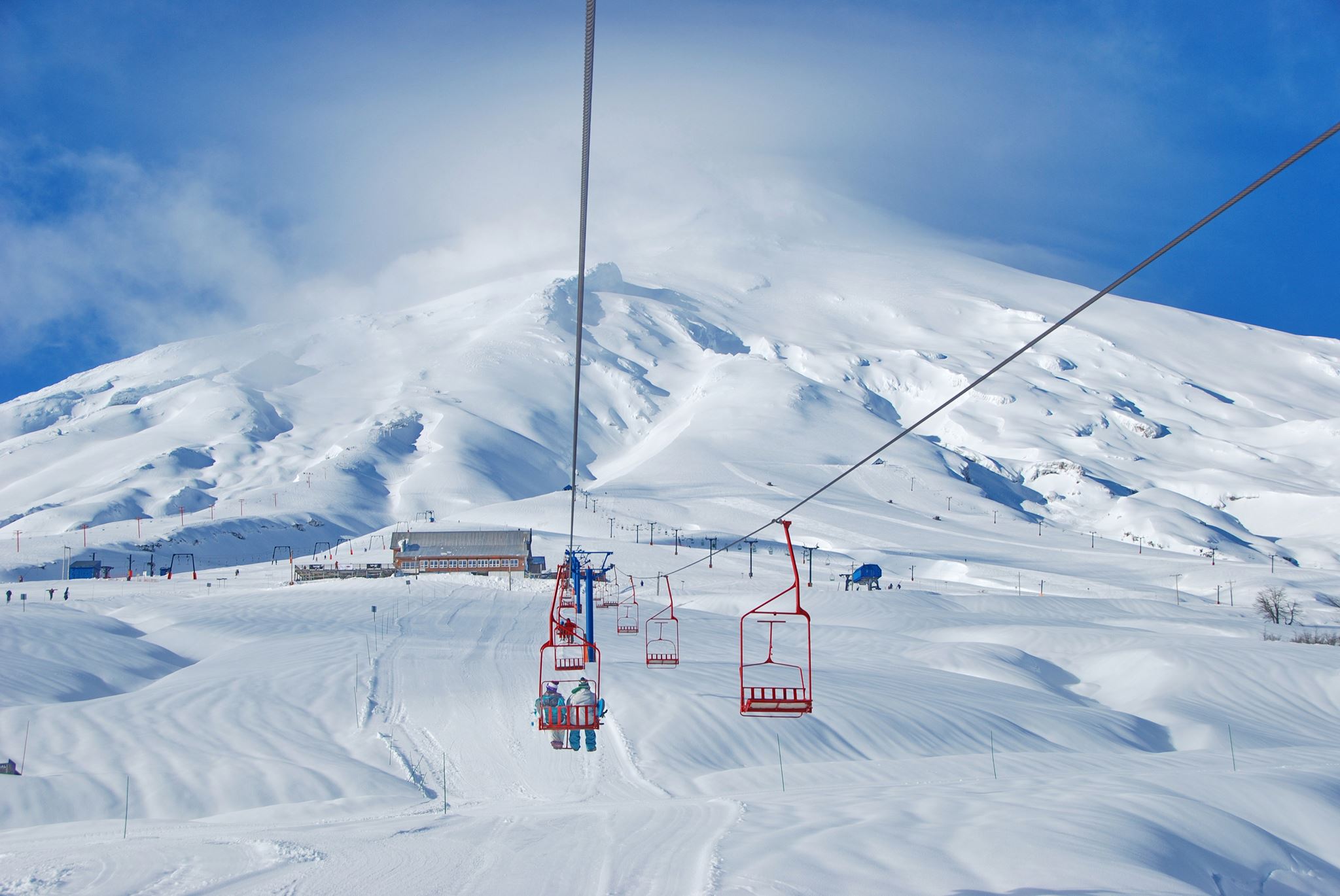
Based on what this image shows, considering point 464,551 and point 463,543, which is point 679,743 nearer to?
point 464,551

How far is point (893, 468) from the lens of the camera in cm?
14838

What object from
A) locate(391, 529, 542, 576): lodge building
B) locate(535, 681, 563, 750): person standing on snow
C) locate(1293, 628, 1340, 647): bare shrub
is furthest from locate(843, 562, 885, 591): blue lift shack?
locate(535, 681, 563, 750): person standing on snow

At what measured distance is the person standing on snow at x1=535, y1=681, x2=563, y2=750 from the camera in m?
13.5

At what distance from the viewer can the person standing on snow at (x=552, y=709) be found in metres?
13.5

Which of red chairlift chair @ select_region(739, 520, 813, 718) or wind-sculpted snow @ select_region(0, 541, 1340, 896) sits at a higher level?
red chairlift chair @ select_region(739, 520, 813, 718)

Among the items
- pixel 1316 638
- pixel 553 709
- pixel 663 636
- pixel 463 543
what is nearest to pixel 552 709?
pixel 553 709

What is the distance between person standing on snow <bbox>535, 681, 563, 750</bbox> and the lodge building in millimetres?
60790

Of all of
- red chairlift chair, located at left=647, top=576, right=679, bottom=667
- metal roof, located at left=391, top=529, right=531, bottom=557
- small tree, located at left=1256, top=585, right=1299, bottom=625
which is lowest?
red chairlift chair, located at left=647, top=576, right=679, bottom=667

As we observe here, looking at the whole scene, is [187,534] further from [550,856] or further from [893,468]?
[550,856]

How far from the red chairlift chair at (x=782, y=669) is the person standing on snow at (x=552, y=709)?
248 centimetres

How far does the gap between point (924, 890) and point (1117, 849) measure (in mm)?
3462

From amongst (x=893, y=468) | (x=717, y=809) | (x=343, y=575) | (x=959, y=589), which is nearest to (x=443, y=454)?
(x=893, y=468)

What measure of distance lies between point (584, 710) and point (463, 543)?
7161cm

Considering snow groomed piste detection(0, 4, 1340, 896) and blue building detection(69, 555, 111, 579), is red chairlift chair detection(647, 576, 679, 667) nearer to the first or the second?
snow groomed piste detection(0, 4, 1340, 896)
